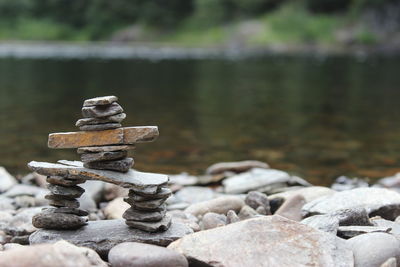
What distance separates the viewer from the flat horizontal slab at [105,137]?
7.08m

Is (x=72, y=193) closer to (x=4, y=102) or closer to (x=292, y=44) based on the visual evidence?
(x=4, y=102)

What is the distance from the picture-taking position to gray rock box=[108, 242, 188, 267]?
589 cm

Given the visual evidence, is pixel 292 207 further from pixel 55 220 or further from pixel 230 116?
pixel 230 116

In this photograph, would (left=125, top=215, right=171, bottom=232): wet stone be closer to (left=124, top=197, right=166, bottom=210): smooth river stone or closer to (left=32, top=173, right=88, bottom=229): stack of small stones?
(left=124, top=197, right=166, bottom=210): smooth river stone

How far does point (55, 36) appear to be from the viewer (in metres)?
108

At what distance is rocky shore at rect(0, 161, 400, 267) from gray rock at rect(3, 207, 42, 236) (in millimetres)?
12

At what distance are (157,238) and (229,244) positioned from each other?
997mm

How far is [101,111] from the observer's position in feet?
23.2

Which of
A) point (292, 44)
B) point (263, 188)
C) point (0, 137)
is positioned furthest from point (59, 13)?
point (263, 188)

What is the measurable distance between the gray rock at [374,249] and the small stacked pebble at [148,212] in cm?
207

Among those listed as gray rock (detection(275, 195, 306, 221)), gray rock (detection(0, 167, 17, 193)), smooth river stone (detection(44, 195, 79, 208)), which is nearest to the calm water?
gray rock (detection(0, 167, 17, 193))

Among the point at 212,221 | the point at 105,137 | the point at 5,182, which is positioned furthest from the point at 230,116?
the point at 105,137

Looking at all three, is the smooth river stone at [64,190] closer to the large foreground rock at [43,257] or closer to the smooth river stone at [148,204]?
the smooth river stone at [148,204]

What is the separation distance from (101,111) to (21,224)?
2.38 meters
